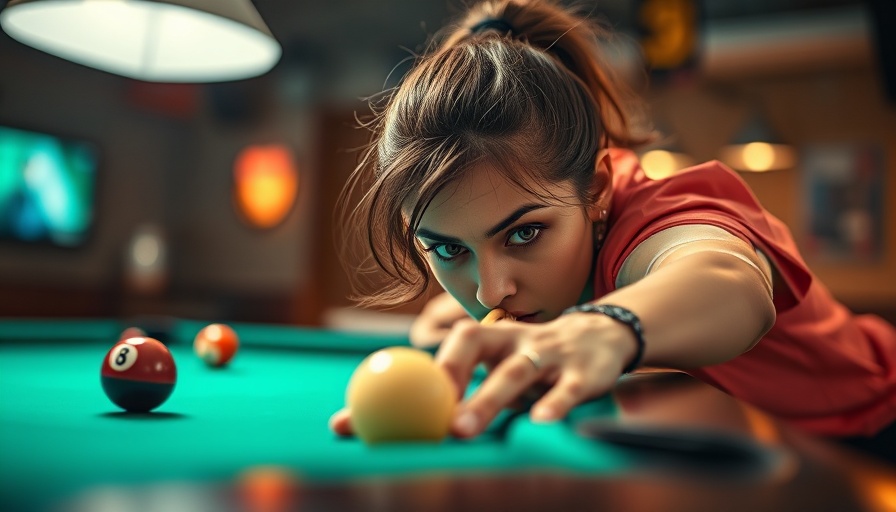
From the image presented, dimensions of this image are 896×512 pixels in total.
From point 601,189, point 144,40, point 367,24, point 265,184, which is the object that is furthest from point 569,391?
point 265,184

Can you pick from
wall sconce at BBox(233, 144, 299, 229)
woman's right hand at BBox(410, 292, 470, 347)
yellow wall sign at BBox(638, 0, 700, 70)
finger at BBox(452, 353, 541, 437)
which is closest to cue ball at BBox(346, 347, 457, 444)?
finger at BBox(452, 353, 541, 437)

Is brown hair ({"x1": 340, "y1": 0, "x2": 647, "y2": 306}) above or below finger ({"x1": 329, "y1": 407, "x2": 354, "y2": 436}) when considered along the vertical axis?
above

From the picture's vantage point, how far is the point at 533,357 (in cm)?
85

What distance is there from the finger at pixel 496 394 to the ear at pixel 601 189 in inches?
29.3

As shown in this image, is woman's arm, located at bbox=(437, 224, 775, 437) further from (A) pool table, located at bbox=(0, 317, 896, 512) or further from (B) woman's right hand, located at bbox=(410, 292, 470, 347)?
(B) woman's right hand, located at bbox=(410, 292, 470, 347)

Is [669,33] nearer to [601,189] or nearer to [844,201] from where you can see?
[601,189]

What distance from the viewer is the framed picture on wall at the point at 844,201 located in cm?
721

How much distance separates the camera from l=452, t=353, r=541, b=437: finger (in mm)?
802

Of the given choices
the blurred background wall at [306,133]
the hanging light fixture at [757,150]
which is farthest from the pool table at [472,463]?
the hanging light fixture at [757,150]

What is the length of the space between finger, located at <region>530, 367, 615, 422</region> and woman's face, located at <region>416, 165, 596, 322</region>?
498mm

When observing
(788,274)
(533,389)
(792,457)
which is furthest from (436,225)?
(792,457)

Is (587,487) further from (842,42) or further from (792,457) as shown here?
(842,42)

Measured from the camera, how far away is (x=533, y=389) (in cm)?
89

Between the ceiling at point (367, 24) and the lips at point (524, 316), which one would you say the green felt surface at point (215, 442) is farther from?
the ceiling at point (367, 24)
